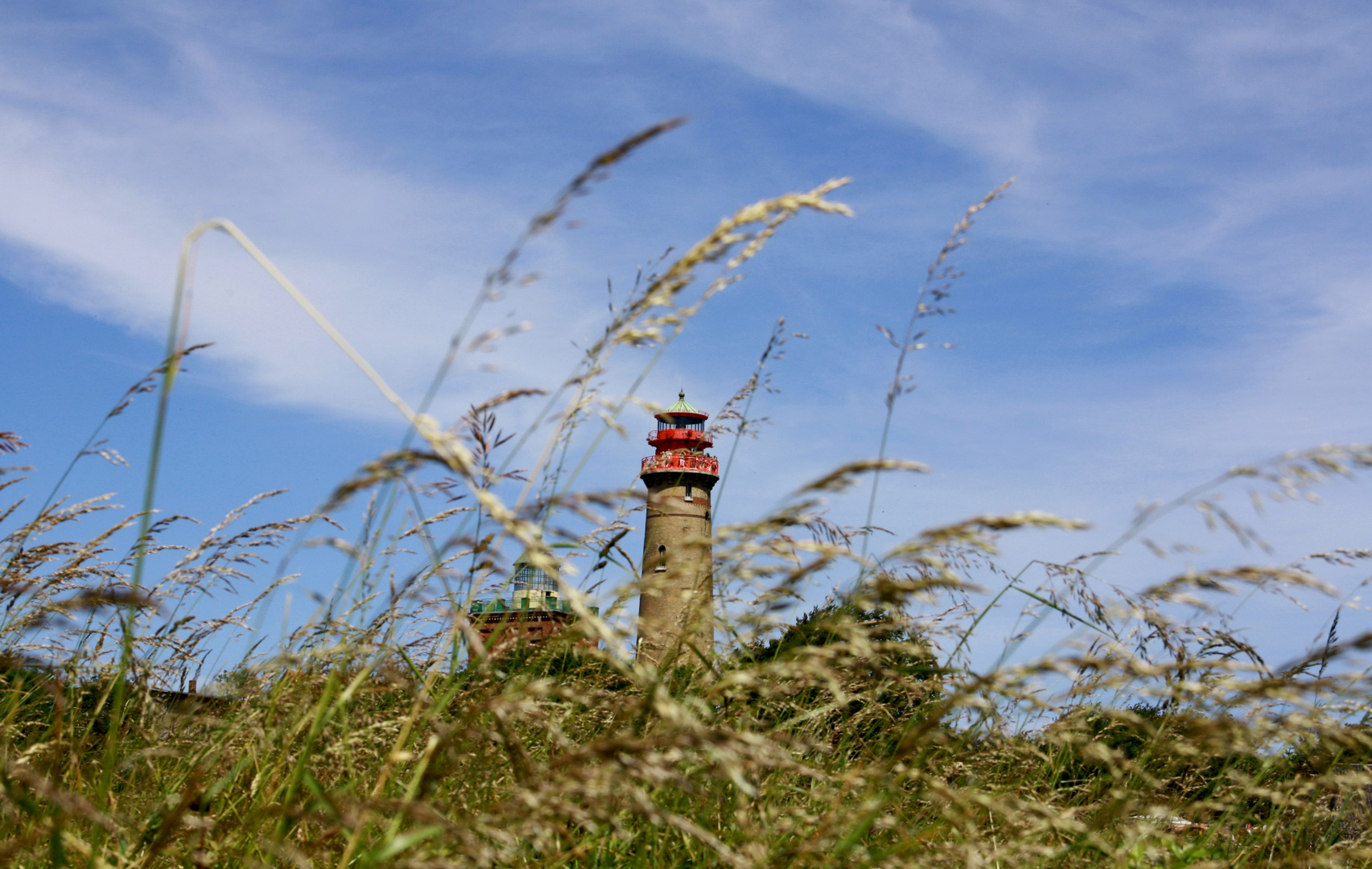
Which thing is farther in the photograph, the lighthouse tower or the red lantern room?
the red lantern room

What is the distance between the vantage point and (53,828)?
1275 millimetres

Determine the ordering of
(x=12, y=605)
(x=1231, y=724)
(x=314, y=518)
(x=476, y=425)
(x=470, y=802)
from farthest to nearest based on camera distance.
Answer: (x=12, y=605), (x=314, y=518), (x=470, y=802), (x=476, y=425), (x=1231, y=724)

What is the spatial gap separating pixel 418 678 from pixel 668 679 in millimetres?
613

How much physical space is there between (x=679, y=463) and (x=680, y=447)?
6.81ft

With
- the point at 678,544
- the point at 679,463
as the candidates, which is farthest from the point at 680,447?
the point at 678,544

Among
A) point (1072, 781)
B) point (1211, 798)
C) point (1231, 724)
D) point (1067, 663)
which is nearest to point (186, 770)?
point (1067, 663)

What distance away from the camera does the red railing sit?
3062 cm

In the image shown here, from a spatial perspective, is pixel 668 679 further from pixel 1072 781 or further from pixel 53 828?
pixel 1072 781

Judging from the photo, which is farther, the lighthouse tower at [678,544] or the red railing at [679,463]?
the red railing at [679,463]

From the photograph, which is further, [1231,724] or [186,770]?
[186,770]

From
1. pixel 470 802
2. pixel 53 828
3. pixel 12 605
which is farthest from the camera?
pixel 12 605

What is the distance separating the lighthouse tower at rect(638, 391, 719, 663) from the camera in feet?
5.38

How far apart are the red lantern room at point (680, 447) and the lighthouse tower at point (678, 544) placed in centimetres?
3

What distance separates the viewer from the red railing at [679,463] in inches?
1206
